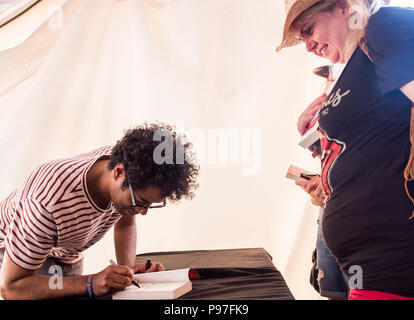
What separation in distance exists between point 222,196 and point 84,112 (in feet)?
2.21

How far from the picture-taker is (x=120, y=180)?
32.7 inches

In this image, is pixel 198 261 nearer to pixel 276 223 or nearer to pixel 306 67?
pixel 276 223

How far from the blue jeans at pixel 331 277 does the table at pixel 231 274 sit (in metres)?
0.14

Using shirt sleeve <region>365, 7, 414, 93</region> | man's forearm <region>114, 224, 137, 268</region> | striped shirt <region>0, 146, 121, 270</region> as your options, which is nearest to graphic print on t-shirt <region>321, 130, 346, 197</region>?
shirt sleeve <region>365, 7, 414, 93</region>

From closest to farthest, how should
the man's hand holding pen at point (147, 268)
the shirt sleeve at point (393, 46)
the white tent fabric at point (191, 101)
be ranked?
the shirt sleeve at point (393, 46)
the man's hand holding pen at point (147, 268)
the white tent fabric at point (191, 101)

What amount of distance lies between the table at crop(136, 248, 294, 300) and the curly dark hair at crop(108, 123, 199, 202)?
0.77 feet

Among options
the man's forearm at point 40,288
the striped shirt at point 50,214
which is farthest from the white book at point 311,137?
the man's forearm at point 40,288

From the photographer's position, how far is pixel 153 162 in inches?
32.1

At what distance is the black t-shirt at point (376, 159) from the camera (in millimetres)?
590

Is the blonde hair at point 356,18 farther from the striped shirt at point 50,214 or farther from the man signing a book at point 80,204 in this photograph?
the striped shirt at point 50,214

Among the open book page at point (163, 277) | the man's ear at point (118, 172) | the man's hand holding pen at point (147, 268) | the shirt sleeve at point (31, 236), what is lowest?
the man's hand holding pen at point (147, 268)

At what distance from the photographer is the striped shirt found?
744mm

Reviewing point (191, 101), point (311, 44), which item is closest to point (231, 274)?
point (311, 44)

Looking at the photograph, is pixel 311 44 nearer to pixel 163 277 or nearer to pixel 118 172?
pixel 118 172
